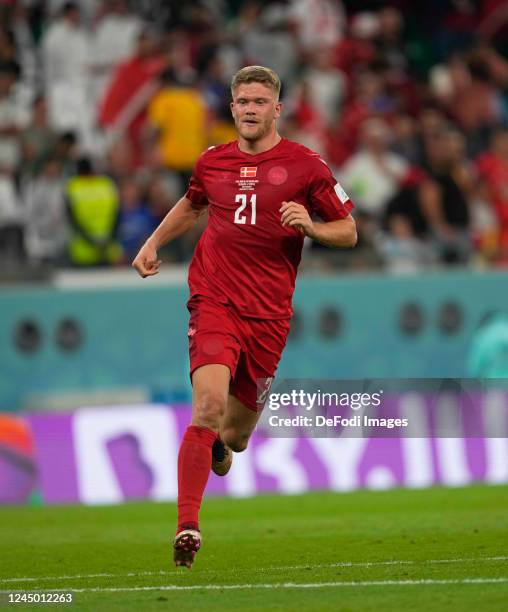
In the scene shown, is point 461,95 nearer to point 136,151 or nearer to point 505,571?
point 136,151

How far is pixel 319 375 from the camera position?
16.2 m

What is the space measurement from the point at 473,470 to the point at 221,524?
3160 mm

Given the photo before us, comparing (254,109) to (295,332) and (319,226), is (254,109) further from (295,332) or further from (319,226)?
(295,332)

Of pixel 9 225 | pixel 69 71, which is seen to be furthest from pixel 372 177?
pixel 9 225

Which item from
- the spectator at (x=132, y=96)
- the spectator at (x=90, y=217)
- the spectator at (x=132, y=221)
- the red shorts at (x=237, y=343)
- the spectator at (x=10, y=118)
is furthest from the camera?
the spectator at (x=132, y=96)

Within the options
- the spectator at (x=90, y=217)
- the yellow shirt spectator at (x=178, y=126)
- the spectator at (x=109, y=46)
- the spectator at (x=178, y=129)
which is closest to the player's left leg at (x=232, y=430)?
the spectator at (x=90, y=217)

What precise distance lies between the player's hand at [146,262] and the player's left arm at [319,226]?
768mm

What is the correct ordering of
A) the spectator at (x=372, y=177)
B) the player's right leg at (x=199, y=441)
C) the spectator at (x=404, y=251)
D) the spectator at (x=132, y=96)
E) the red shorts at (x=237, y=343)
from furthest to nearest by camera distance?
1. the spectator at (x=132, y=96)
2. the spectator at (x=372, y=177)
3. the spectator at (x=404, y=251)
4. the red shorts at (x=237, y=343)
5. the player's right leg at (x=199, y=441)

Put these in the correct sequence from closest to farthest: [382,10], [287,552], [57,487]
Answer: [287,552]
[57,487]
[382,10]

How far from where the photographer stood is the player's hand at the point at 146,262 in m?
8.34

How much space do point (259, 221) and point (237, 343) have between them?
0.64 meters

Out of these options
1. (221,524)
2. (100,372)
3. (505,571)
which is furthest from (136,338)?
(505,571)

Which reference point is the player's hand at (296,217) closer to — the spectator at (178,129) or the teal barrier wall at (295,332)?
the teal barrier wall at (295,332)

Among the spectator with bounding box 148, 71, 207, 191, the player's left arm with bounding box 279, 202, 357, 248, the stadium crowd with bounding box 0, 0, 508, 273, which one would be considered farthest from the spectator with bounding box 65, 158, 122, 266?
the player's left arm with bounding box 279, 202, 357, 248
